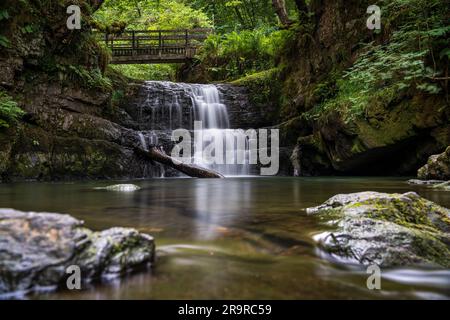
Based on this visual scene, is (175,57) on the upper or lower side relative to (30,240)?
upper

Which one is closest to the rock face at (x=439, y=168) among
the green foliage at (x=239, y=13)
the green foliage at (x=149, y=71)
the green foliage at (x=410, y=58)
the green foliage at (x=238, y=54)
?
the green foliage at (x=410, y=58)

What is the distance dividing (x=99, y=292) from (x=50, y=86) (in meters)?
10.6

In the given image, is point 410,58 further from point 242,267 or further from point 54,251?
point 54,251

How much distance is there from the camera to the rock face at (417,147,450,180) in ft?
23.2

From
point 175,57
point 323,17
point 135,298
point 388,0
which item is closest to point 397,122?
point 388,0

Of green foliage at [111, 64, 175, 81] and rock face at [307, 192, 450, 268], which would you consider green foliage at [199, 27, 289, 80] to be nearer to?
green foliage at [111, 64, 175, 81]

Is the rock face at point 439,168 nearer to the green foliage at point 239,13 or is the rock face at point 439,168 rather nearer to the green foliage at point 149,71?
the green foliage at point 239,13

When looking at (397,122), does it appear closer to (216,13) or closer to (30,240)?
(30,240)

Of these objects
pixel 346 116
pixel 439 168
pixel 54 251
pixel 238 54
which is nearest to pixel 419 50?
pixel 346 116

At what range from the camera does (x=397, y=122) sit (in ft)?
28.1

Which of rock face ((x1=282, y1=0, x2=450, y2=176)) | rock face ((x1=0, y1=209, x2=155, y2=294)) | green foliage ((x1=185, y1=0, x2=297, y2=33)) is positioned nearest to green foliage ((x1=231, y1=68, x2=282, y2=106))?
rock face ((x1=282, y1=0, x2=450, y2=176))

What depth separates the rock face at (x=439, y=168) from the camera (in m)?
7.08
